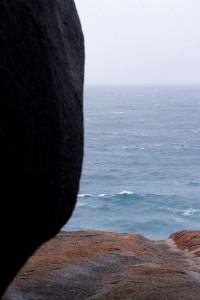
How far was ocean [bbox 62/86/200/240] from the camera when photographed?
6347 centimetres

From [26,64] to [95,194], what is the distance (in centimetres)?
6769

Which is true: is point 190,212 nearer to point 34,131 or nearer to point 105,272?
point 105,272

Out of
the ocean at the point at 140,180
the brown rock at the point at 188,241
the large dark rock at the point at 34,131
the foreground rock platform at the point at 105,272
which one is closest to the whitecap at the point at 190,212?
the ocean at the point at 140,180

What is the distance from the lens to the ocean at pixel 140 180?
208 feet

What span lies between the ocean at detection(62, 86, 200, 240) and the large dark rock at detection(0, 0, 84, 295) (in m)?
52.9

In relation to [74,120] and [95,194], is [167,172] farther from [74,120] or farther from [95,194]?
[74,120]

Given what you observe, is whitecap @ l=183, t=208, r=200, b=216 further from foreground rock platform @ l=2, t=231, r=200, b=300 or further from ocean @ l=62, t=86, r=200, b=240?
foreground rock platform @ l=2, t=231, r=200, b=300

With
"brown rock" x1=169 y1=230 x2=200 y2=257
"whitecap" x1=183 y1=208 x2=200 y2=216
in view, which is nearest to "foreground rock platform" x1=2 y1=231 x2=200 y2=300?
"brown rock" x1=169 y1=230 x2=200 y2=257

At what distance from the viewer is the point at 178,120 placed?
496 ft

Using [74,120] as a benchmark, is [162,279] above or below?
below

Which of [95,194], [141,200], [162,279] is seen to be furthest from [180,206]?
[162,279]

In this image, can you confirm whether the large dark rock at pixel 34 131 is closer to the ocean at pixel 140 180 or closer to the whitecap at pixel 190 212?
the ocean at pixel 140 180

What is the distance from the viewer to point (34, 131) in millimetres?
6172

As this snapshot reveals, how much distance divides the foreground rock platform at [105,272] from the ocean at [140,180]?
121ft
